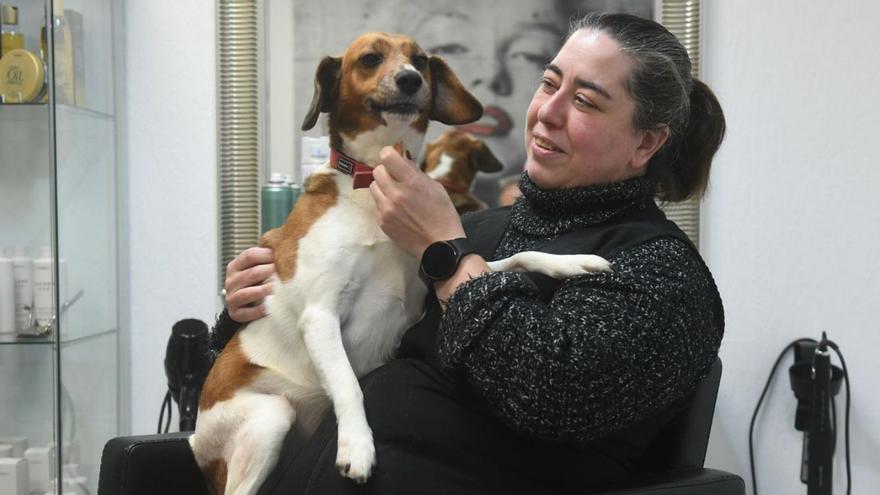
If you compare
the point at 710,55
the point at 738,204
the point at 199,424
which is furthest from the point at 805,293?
the point at 199,424

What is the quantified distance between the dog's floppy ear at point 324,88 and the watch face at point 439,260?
30 centimetres

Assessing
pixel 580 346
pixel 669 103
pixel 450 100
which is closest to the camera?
pixel 580 346

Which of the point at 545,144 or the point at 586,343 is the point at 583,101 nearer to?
the point at 545,144

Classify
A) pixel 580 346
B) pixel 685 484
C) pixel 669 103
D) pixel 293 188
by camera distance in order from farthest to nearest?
pixel 293 188 < pixel 669 103 < pixel 685 484 < pixel 580 346

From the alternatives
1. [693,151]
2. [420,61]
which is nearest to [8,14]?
[420,61]

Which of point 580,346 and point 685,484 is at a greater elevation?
point 580,346

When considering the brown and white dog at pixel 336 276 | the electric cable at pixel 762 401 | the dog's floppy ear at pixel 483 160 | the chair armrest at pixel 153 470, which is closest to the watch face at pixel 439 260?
the brown and white dog at pixel 336 276

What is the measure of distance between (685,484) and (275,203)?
4.07 feet

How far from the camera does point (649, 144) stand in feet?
4.09

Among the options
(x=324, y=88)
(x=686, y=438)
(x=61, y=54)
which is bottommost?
(x=686, y=438)

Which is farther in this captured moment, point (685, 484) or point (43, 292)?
point (43, 292)

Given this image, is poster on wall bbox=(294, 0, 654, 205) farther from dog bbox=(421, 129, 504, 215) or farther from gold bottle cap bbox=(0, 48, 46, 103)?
gold bottle cap bbox=(0, 48, 46, 103)

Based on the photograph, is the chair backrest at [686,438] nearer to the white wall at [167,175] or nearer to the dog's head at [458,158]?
the dog's head at [458,158]

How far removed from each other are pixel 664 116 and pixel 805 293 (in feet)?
3.53
